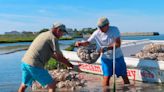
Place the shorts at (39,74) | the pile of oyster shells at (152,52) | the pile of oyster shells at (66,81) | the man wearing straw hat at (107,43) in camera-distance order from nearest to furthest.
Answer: the shorts at (39,74), the man wearing straw hat at (107,43), the pile of oyster shells at (66,81), the pile of oyster shells at (152,52)

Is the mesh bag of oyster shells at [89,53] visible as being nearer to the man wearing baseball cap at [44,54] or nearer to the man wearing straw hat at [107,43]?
the man wearing straw hat at [107,43]

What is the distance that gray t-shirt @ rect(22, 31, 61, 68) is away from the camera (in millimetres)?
8945

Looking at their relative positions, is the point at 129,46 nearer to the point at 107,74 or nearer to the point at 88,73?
the point at 88,73

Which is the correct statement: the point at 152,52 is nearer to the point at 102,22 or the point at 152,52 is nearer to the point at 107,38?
the point at 107,38

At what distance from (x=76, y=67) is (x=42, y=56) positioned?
0.91 m

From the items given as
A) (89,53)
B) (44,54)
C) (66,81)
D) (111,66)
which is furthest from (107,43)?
(89,53)

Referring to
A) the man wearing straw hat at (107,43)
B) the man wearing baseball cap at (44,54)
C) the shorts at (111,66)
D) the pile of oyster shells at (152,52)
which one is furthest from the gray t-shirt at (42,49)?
the pile of oyster shells at (152,52)

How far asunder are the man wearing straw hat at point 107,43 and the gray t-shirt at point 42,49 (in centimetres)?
231

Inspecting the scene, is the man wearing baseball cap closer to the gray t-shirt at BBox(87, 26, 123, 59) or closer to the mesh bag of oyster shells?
the gray t-shirt at BBox(87, 26, 123, 59)

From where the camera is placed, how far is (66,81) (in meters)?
13.7

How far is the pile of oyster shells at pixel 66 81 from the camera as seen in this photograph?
13551mm

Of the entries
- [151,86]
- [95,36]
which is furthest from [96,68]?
[95,36]

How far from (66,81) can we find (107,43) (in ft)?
8.76

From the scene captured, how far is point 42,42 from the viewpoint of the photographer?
8.98 metres
